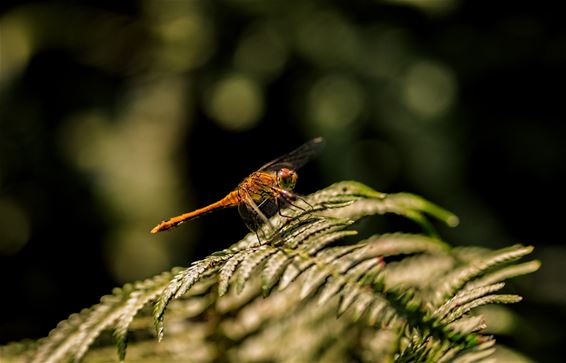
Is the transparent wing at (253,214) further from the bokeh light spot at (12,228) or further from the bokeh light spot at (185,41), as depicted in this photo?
the bokeh light spot at (12,228)

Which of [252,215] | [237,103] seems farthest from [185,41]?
[252,215]

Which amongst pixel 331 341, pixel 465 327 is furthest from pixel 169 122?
pixel 465 327

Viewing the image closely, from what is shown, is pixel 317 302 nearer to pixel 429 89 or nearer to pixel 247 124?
→ pixel 247 124

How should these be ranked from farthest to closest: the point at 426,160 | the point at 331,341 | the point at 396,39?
the point at 396,39, the point at 426,160, the point at 331,341

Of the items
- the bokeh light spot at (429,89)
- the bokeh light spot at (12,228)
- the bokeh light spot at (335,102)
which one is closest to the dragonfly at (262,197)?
the bokeh light spot at (335,102)

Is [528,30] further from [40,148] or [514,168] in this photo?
[40,148]

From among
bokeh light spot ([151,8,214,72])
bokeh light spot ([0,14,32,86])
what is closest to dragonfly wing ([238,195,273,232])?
bokeh light spot ([151,8,214,72])

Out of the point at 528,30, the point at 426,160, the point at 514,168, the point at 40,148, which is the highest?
the point at 40,148
